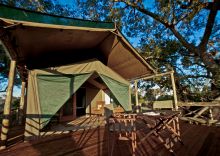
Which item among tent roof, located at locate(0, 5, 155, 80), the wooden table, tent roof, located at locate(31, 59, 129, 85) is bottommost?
the wooden table

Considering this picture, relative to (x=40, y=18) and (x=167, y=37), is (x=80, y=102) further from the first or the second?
(x=167, y=37)

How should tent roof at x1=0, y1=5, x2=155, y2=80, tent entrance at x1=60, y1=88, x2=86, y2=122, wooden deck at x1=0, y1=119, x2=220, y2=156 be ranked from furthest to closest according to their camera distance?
tent entrance at x1=60, y1=88, x2=86, y2=122
tent roof at x1=0, y1=5, x2=155, y2=80
wooden deck at x1=0, y1=119, x2=220, y2=156

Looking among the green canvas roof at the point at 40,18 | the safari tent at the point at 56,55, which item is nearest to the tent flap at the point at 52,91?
the safari tent at the point at 56,55

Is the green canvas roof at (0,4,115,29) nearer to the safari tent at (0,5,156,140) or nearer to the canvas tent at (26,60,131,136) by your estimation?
the safari tent at (0,5,156,140)

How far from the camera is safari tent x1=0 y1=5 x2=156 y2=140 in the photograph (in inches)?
119

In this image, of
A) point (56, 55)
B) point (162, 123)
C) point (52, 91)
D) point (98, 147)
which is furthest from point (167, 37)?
point (98, 147)

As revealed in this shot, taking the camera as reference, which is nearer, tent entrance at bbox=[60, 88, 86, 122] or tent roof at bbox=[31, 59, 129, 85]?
tent roof at bbox=[31, 59, 129, 85]

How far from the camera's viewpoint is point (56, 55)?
16.0 ft

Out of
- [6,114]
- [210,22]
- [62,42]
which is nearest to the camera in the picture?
[6,114]

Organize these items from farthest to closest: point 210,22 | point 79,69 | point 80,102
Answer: point 80,102, point 210,22, point 79,69

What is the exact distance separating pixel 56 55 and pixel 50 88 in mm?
1351

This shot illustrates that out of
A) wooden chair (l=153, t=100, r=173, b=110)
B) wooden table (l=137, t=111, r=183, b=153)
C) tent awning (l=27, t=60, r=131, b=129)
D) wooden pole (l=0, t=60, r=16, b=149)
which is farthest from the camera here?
tent awning (l=27, t=60, r=131, b=129)

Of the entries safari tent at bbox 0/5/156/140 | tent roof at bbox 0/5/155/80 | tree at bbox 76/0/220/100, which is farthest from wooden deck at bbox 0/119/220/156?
tree at bbox 76/0/220/100

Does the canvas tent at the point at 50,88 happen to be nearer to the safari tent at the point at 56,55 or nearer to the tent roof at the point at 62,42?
the safari tent at the point at 56,55
